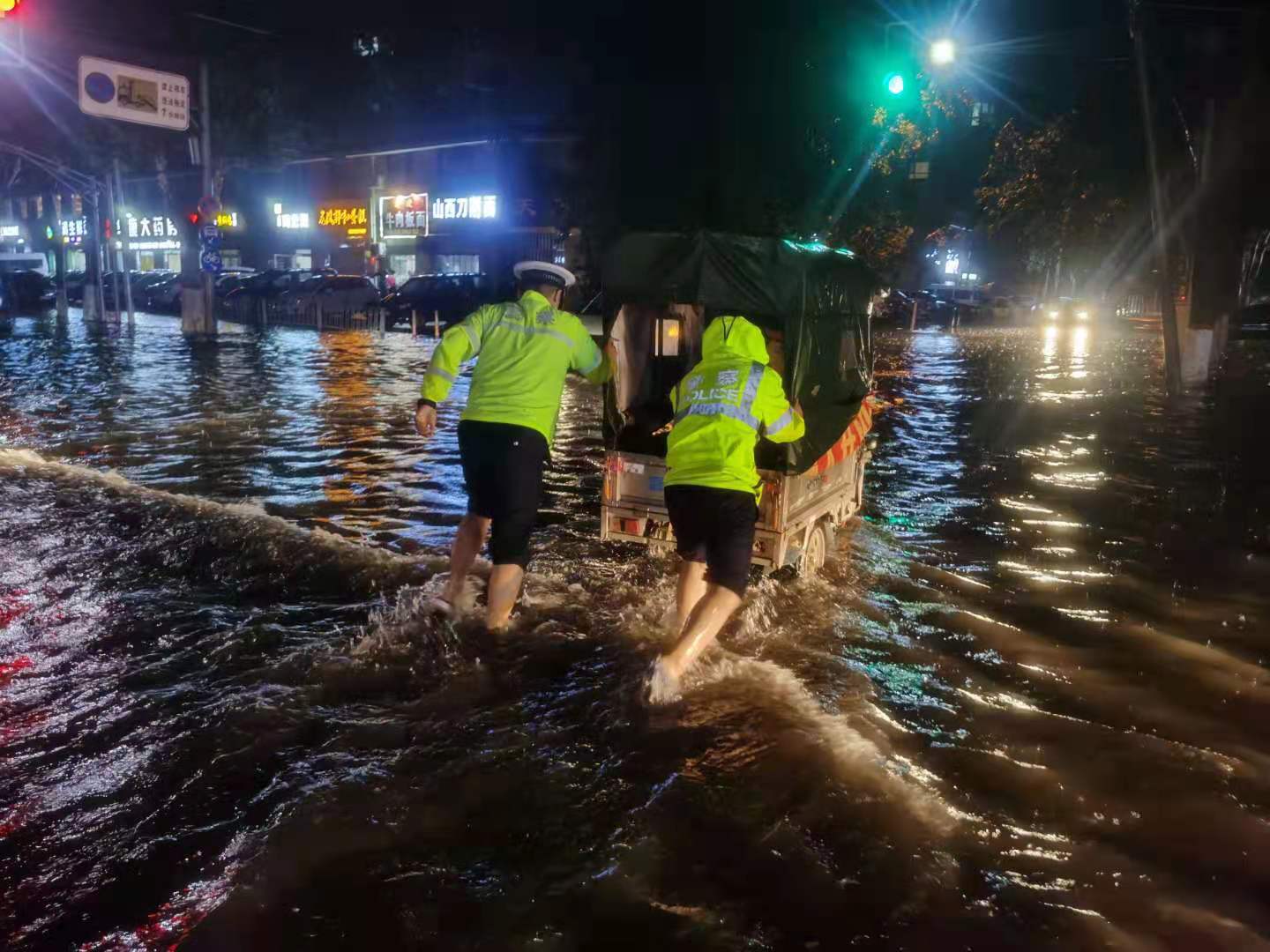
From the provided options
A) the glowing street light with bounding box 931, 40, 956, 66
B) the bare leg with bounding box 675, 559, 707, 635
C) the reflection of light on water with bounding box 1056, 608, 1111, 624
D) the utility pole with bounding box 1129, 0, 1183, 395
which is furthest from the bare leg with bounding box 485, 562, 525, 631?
the utility pole with bounding box 1129, 0, 1183, 395

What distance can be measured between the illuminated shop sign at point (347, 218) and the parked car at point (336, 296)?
571 inches

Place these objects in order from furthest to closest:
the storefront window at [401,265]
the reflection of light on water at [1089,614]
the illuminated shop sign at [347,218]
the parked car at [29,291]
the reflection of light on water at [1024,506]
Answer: the illuminated shop sign at [347,218]
the storefront window at [401,265]
the parked car at [29,291]
the reflection of light on water at [1024,506]
the reflection of light on water at [1089,614]

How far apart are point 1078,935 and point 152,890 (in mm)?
3218

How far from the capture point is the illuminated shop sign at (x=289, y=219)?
56.3 m

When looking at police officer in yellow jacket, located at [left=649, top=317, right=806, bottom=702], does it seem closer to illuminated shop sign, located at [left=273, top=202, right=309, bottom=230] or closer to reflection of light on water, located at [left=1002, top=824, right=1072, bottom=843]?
reflection of light on water, located at [left=1002, top=824, right=1072, bottom=843]

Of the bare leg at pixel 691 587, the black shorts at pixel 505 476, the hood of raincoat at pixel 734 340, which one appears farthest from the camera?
the black shorts at pixel 505 476

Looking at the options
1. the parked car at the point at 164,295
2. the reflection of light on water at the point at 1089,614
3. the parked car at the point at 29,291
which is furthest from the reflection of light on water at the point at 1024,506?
the parked car at the point at 29,291

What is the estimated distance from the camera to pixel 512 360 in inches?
222

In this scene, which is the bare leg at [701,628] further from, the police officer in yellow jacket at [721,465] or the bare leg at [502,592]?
the bare leg at [502,592]

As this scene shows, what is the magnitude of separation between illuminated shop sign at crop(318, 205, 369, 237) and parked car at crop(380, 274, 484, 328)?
66.3 ft

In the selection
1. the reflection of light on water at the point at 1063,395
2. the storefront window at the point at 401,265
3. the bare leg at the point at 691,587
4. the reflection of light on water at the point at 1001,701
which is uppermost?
the storefront window at the point at 401,265

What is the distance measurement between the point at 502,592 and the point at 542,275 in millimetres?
1872

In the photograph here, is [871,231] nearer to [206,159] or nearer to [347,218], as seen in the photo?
[206,159]

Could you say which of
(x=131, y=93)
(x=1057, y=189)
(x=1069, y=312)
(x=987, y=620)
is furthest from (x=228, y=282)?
(x=987, y=620)
